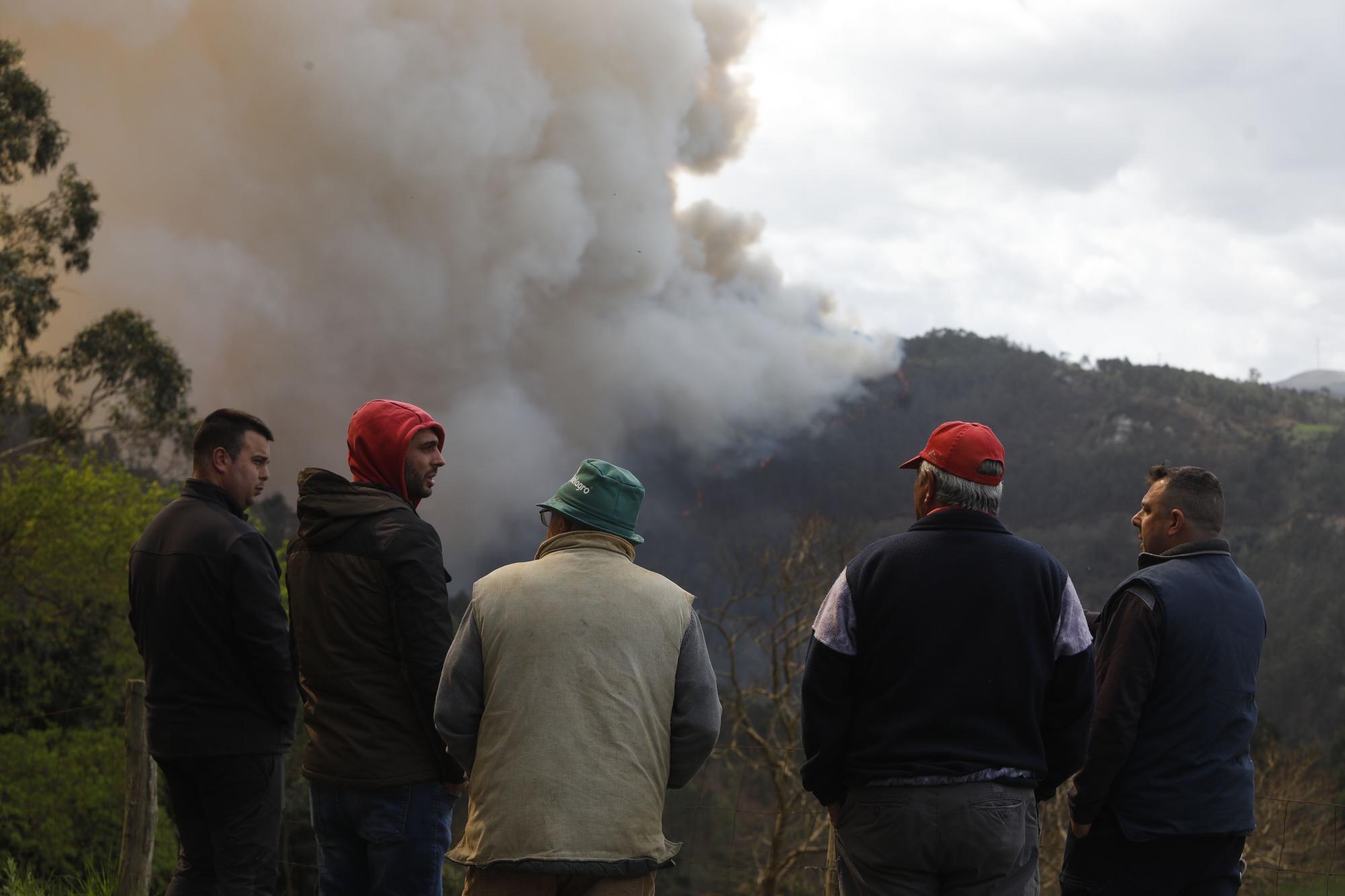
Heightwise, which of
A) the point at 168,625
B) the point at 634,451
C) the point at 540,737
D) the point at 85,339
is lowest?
the point at 540,737

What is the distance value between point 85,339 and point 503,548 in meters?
44.2

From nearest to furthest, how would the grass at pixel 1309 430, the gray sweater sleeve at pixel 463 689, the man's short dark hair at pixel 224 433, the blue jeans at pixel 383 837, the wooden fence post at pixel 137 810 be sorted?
the gray sweater sleeve at pixel 463 689
the blue jeans at pixel 383 837
the man's short dark hair at pixel 224 433
the wooden fence post at pixel 137 810
the grass at pixel 1309 430

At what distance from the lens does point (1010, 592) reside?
114 inches

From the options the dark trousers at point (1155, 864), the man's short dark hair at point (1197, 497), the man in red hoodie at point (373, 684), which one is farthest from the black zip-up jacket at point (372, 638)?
the man's short dark hair at point (1197, 497)

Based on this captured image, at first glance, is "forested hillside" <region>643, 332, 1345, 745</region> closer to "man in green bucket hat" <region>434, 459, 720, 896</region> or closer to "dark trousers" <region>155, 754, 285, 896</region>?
"dark trousers" <region>155, 754, 285, 896</region>

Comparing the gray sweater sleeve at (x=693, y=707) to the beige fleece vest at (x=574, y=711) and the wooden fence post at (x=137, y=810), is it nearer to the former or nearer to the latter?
the beige fleece vest at (x=574, y=711)

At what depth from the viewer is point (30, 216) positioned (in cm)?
2614

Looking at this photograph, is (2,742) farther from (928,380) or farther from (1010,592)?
(928,380)

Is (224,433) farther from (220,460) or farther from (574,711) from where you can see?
(574,711)

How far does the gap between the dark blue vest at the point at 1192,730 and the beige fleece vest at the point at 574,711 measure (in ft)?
4.55

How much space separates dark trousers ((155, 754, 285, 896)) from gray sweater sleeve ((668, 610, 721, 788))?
144 cm

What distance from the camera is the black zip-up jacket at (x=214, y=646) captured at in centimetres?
369

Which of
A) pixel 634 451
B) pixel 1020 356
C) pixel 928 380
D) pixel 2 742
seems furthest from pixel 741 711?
pixel 1020 356

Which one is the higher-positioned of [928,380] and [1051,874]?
[928,380]
